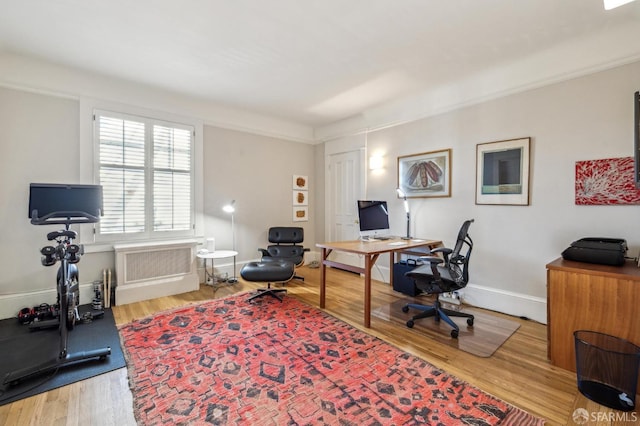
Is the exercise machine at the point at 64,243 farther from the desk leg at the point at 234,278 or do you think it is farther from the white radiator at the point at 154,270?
the desk leg at the point at 234,278

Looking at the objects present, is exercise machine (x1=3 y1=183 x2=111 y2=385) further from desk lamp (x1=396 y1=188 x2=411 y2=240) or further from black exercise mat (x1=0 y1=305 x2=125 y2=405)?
desk lamp (x1=396 y1=188 x2=411 y2=240)

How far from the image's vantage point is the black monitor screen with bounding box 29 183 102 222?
7.85 feet

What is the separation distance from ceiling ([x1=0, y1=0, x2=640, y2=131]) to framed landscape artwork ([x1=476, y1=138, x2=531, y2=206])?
710 millimetres

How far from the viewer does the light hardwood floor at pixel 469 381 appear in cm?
168

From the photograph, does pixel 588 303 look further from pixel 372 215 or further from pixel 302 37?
pixel 302 37

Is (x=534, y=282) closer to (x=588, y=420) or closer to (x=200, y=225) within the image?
(x=588, y=420)

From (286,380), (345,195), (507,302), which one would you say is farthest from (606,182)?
(345,195)

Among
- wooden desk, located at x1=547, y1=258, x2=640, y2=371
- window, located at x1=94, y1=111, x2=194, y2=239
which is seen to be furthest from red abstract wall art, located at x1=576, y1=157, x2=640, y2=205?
window, located at x1=94, y1=111, x2=194, y2=239

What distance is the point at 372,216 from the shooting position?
382cm

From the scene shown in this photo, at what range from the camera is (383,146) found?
4609 millimetres

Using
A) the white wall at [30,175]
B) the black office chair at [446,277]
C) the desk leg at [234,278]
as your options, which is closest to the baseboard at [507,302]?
the black office chair at [446,277]

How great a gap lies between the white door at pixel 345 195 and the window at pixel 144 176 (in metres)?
2.51

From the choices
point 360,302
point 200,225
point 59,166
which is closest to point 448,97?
point 360,302

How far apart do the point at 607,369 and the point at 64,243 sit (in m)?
4.14
